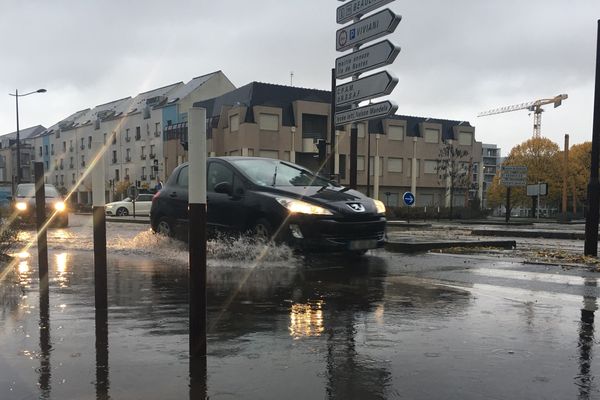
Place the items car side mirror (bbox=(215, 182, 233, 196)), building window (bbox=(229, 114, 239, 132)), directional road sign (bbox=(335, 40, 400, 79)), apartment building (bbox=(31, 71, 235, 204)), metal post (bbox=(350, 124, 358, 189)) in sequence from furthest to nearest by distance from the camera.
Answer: apartment building (bbox=(31, 71, 235, 204)) < building window (bbox=(229, 114, 239, 132)) < metal post (bbox=(350, 124, 358, 189)) < directional road sign (bbox=(335, 40, 400, 79)) < car side mirror (bbox=(215, 182, 233, 196))

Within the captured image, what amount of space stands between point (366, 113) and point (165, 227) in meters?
4.63

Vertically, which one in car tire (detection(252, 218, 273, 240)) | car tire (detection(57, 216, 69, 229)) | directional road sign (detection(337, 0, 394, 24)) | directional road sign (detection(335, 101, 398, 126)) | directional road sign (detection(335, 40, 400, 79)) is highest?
directional road sign (detection(337, 0, 394, 24))

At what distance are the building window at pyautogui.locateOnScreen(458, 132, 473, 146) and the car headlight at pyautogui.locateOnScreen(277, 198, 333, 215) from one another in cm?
6130

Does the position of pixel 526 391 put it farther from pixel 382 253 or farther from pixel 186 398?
pixel 382 253

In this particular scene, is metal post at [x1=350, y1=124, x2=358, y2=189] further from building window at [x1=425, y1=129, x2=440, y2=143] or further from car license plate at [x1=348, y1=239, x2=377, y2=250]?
building window at [x1=425, y1=129, x2=440, y2=143]

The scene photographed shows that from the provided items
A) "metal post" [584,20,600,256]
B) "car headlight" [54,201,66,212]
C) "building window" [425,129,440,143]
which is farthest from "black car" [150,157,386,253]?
"building window" [425,129,440,143]

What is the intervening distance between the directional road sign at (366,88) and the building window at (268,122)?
40.3 m

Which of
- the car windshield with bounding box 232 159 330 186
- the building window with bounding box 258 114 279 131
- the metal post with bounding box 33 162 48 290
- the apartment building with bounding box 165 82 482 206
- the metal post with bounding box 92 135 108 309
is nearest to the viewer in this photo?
the metal post with bounding box 92 135 108 309

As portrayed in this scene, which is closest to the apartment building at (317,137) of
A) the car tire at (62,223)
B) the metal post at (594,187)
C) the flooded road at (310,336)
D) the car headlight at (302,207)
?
the car tire at (62,223)

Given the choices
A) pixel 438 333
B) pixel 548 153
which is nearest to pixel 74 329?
pixel 438 333

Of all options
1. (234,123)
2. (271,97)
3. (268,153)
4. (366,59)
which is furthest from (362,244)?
(271,97)

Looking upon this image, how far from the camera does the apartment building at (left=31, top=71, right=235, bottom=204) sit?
214 feet

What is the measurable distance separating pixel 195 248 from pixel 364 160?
56.7 metres

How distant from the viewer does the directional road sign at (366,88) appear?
10.4 meters
